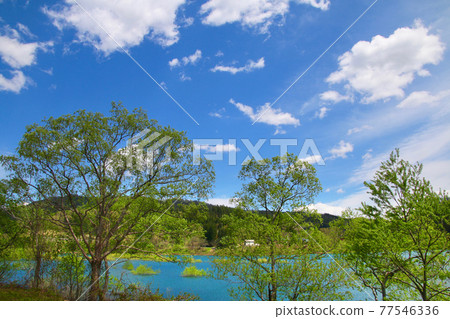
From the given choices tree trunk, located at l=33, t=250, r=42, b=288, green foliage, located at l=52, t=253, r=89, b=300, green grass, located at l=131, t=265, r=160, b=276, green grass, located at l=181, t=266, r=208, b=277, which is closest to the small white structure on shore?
green foliage, located at l=52, t=253, r=89, b=300

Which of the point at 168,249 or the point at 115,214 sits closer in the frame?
the point at 168,249

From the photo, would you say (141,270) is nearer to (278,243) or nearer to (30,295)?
(30,295)

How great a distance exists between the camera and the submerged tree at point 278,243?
34.2 feet

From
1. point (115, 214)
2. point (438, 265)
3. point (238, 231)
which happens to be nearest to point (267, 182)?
point (238, 231)

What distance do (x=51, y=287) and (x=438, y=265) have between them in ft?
52.9

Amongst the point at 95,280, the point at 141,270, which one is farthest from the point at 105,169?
the point at 141,270

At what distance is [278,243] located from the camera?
11.1 metres

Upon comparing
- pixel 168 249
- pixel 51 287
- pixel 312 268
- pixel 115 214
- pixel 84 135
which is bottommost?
pixel 51 287

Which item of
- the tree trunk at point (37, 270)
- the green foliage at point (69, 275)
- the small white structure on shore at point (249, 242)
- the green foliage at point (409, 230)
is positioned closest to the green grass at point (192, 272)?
the tree trunk at point (37, 270)

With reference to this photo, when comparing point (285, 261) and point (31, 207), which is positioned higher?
point (31, 207)
